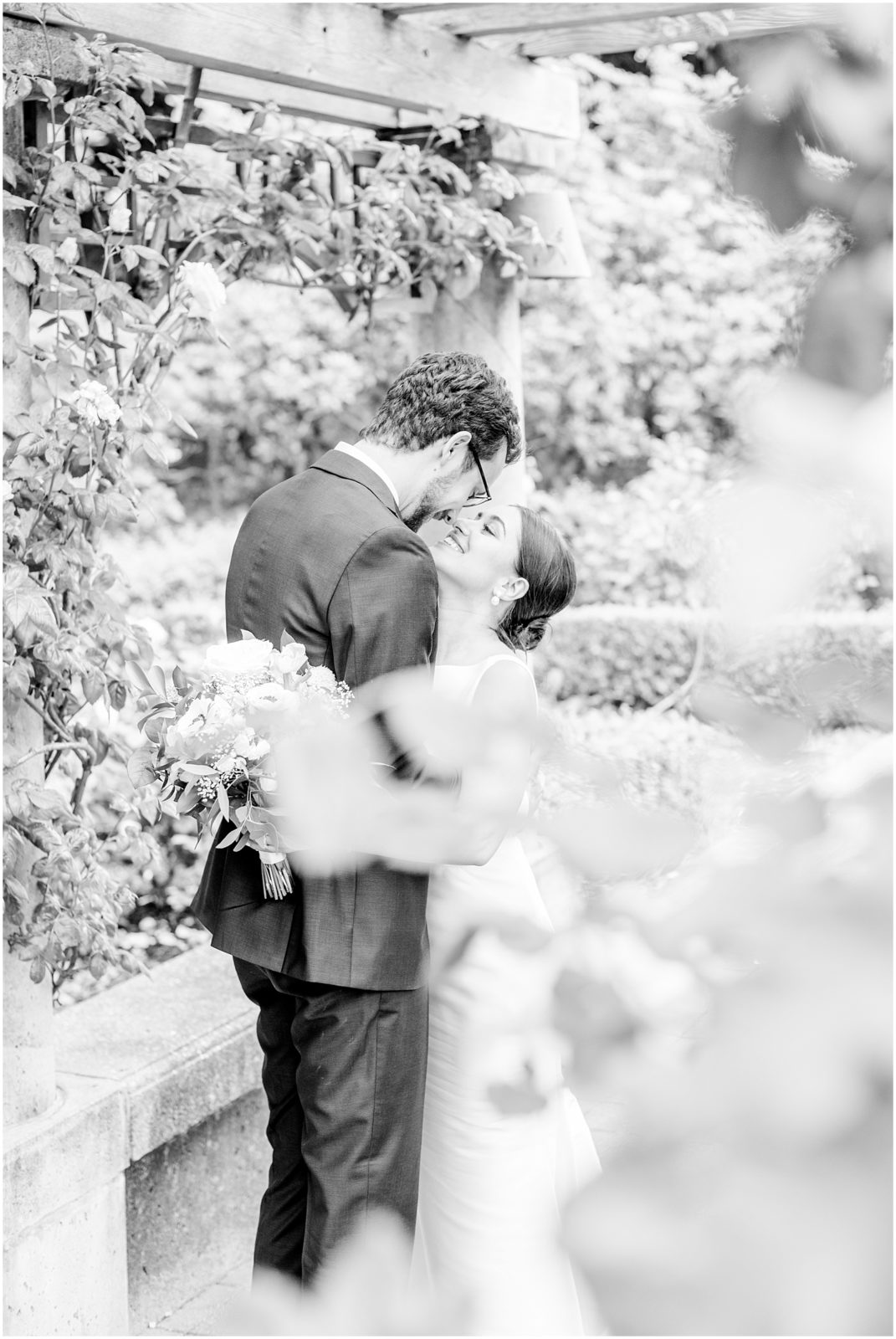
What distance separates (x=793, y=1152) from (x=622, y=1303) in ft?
0.23

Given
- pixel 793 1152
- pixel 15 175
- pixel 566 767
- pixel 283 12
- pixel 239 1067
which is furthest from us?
pixel 239 1067

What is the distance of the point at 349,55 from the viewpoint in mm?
3178

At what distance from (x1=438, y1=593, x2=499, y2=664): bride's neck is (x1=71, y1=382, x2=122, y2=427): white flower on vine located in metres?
0.70

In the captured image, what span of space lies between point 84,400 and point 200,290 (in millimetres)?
339

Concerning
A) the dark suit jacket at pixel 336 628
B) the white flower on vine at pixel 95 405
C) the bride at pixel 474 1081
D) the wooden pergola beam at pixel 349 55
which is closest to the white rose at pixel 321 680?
the dark suit jacket at pixel 336 628

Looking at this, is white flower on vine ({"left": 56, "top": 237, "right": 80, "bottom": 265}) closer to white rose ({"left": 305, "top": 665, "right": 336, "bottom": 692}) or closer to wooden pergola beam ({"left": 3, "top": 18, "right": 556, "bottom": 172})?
wooden pergola beam ({"left": 3, "top": 18, "right": 556, "bottom": 172})

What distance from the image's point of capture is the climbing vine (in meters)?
2.52

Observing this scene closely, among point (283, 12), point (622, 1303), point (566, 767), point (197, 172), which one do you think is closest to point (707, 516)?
point (566, 767)

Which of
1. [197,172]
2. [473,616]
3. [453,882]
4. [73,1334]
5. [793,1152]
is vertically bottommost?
[73,1334]

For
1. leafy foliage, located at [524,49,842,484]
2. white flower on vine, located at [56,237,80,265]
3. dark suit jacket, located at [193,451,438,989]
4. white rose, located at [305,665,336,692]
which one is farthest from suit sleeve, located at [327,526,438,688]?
leafy foliage, located at [524,49,842,484]

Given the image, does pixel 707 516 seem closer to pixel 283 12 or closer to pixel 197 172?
pixel 197 172

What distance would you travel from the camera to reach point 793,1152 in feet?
1.38

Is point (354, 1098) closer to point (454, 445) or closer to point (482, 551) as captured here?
point (482, 551)

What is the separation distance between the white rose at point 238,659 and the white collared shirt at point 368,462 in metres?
0.47
